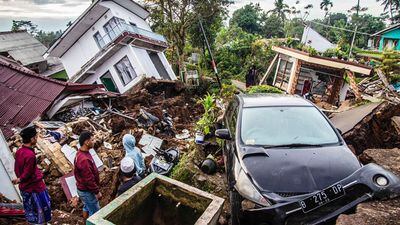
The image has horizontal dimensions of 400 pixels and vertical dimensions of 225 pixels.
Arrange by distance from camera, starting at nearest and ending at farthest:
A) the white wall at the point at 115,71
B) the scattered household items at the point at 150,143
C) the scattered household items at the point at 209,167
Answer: the scattered household items at the point at 209,167
the scattered household items at the point at 150,143
the white wall at the point at 115,71

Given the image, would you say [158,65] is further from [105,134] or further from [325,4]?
[325,4]

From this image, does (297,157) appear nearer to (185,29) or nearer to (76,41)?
(76,41)

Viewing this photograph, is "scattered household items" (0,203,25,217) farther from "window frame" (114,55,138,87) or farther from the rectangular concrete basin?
"window frame" (114,55,138,87)

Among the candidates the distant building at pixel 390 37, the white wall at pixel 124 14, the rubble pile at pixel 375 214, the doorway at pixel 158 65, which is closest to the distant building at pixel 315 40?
the distant building at pixel 390 37

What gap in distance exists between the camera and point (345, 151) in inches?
157

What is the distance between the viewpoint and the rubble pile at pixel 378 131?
5.97m

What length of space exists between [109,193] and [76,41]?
60.2 ft

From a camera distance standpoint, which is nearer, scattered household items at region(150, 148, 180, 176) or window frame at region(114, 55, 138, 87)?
scattered household items at region(150, 148, 180, 176)

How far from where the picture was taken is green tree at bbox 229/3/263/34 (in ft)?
147

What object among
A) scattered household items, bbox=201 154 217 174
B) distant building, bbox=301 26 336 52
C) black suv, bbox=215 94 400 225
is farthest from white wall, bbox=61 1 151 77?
distant building, bbox=301 26 336 52

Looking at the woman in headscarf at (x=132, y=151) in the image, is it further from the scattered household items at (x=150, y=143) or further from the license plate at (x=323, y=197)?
the license plate at (x=323, y=197)

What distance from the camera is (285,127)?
14.6 feet

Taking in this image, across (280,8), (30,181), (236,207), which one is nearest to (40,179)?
(30,181)

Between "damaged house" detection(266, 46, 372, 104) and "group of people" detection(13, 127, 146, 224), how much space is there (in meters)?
12.7
